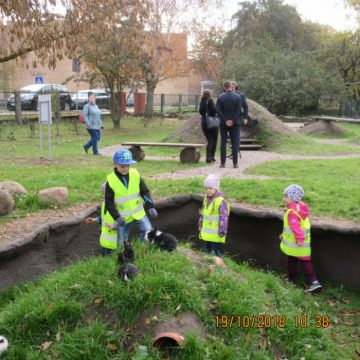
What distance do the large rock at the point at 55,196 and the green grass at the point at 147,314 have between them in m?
2.63

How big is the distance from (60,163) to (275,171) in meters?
5.32

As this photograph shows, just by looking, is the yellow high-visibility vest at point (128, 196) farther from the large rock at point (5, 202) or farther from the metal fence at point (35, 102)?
the metal fence at point (35, 102)

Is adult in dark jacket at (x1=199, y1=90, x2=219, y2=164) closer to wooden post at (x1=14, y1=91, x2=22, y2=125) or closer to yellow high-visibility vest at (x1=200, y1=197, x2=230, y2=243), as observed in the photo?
yellow high-visibility vest at (x1=200, y1=197, x2=230, y2=243)

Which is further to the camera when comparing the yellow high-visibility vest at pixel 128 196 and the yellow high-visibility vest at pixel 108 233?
the yellow high-visibility vest at pixel 108 233

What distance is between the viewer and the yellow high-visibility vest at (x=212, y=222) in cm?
635

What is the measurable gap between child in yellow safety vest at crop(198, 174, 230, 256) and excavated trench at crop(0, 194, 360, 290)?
963mm

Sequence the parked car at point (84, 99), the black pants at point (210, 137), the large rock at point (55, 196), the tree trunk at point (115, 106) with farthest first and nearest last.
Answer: the parked car at point (84, 99), the tree trunk at point (115, 106), the black pants at point (210, 137), the large rock at point (55, 196)

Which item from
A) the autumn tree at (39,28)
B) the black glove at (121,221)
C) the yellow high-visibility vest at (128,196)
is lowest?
the black glove at (121,221)

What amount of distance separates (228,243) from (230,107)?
424 centimetres

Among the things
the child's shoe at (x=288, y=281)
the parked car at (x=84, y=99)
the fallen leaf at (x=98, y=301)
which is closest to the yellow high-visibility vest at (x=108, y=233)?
the fallen leaf at (x=98, y=301)

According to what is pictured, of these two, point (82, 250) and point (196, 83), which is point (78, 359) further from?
point (196, 83)

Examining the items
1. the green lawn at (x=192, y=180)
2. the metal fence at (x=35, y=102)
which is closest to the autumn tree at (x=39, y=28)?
the green lawn at (x=192, y=180)

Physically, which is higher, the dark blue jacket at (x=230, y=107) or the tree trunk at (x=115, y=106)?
the dark blue jacket at (x=230, y=107)

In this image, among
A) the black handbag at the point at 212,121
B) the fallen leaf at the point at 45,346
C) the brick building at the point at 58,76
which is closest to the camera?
the fallen leaf at the point at 45,346
